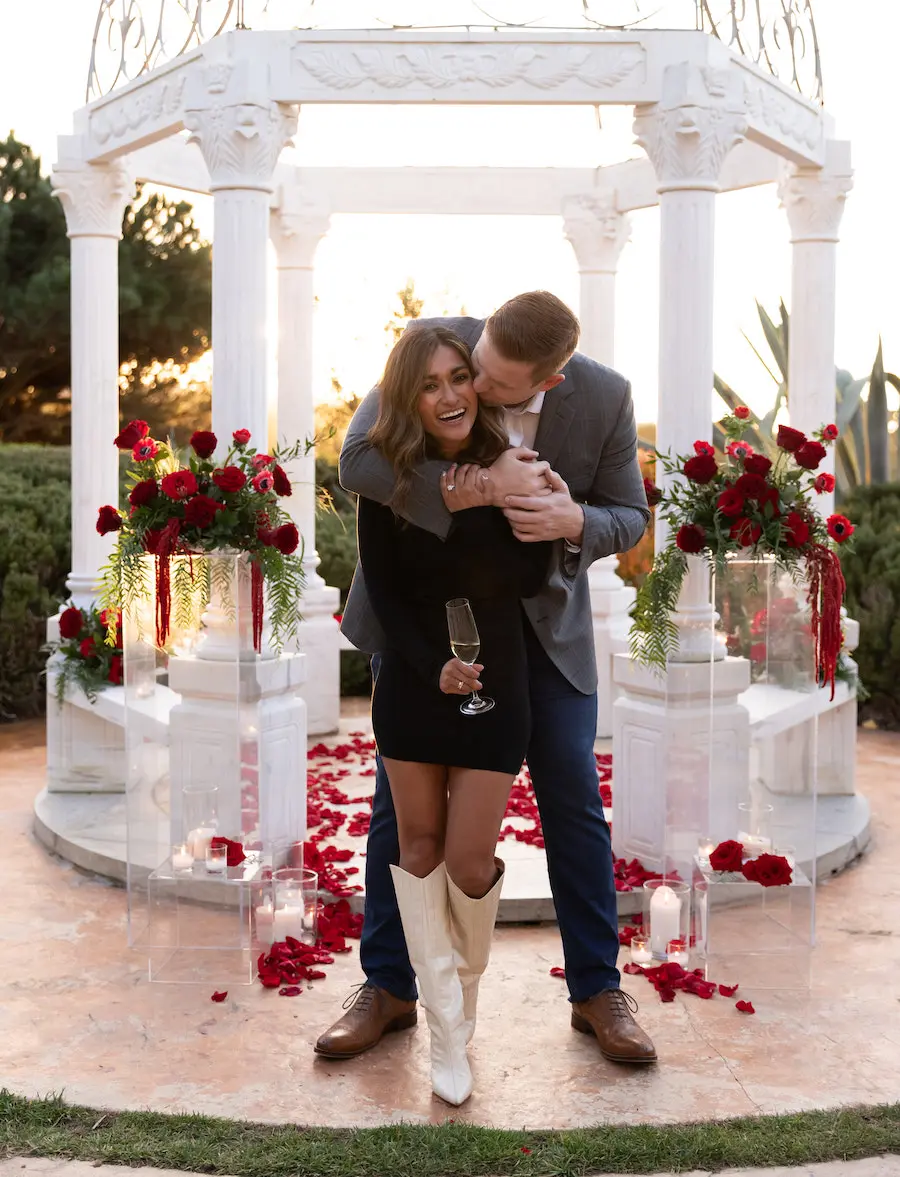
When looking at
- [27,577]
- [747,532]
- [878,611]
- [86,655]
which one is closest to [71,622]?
[86,655]

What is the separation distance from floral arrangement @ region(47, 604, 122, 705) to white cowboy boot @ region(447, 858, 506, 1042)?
10.6ft

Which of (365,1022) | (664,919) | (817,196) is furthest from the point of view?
(817,196)

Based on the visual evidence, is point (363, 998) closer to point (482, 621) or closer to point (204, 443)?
point (482, 621)

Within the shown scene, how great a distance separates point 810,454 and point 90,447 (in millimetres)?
3632

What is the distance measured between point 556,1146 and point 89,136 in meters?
5.11

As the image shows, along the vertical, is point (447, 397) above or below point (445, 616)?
above

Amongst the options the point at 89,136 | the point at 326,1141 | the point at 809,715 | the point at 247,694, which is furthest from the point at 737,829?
the point at 89,136

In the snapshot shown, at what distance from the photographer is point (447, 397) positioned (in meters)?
3.14

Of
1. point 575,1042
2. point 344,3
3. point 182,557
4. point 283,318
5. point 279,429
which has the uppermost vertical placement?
point 344,3

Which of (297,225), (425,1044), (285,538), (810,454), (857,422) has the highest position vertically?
(297,225)

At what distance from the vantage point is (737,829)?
4.97 meters

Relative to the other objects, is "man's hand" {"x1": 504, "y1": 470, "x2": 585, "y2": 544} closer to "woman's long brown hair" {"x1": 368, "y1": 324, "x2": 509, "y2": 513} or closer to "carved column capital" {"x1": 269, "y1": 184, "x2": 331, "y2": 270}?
"woman's long brown hair" {"x1": 368, "y1": 324, "x2": 509, "y2": 513}

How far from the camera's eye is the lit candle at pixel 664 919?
458cm

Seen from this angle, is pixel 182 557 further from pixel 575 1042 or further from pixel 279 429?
pixel 279 429
